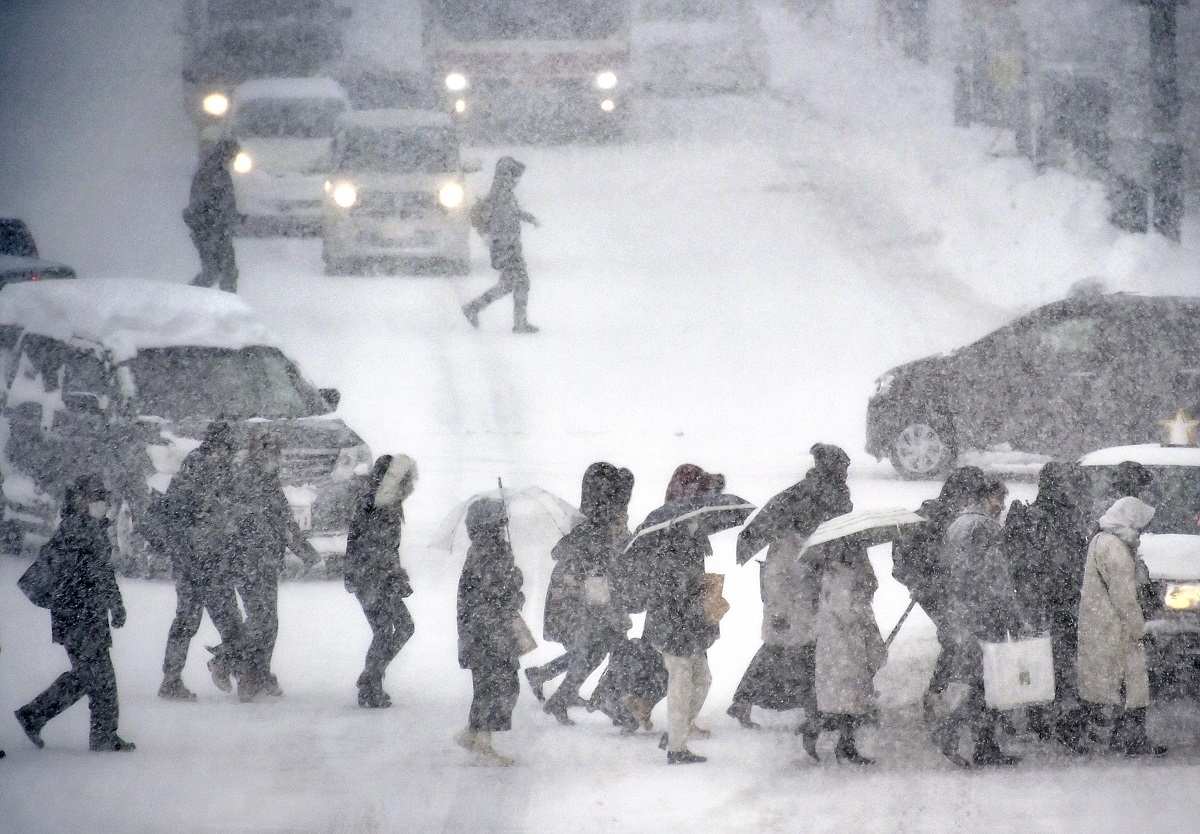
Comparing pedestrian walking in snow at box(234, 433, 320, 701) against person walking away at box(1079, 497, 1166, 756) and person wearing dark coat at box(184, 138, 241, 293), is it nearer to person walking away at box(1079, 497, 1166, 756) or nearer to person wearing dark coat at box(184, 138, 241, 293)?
person walking away at box(1079, 497, 1166, 756)

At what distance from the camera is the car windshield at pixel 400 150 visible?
20562 millimetres

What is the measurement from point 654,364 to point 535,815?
35.6 ft

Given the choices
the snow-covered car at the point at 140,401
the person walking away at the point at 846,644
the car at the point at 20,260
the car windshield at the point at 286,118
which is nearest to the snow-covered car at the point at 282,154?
the car windshield at the point at 286,118

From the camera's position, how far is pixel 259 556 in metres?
9.70

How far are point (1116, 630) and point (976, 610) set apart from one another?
2.24 ft

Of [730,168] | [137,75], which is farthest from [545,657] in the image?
[137,75]

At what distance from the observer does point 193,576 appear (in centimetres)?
970

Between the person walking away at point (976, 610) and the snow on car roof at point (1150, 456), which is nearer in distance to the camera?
the person walking away at point (976, 610)

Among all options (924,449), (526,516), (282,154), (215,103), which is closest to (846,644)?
(526,516)

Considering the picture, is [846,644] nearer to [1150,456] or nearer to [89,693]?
[1150,456]

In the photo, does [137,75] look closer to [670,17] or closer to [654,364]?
[670,17]

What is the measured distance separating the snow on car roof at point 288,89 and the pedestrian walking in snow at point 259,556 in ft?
49.5

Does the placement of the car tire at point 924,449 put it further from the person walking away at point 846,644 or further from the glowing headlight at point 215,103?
the glowing headlight at point 215,103

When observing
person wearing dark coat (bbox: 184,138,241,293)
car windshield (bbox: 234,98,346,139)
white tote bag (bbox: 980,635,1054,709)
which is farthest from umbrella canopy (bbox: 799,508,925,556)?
car windshield (bbox: 234,98,346,139)
